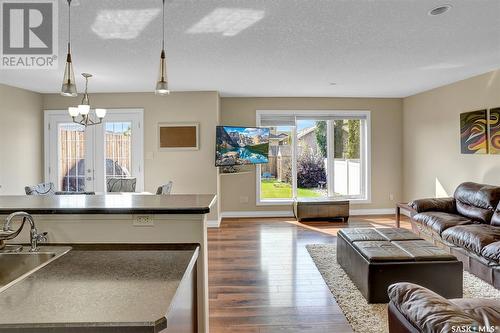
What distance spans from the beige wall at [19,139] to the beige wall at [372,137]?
358 cm

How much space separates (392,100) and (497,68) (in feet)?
8.32

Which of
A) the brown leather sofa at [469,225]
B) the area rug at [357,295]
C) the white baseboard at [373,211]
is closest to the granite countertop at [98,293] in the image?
the area rug at [357,295]

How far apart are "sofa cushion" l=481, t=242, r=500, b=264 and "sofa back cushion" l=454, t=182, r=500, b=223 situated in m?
1.09

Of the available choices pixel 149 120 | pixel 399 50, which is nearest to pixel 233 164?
pixel 149 120

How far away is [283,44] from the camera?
3.43 m

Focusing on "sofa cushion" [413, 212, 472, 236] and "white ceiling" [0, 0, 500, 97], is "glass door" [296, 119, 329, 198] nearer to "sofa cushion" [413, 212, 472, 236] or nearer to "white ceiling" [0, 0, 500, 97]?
"white ceiling" [0, 0, 500, 97]

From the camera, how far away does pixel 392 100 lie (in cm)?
694

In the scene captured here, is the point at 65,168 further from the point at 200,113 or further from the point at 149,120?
the point at 200,113

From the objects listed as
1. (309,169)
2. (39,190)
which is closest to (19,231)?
(39,190)

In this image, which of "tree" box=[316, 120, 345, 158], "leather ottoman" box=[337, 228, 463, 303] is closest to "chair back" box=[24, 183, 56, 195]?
"leather ottoman" box=[337, 228, 463, 303]

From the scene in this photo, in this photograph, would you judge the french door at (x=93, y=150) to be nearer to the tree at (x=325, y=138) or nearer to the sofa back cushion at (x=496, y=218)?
the tree at (x=325, y=138)

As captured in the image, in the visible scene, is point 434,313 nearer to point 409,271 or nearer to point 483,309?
point 483,309

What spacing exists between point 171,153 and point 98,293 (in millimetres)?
5133

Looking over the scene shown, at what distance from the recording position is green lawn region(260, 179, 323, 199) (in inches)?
274
